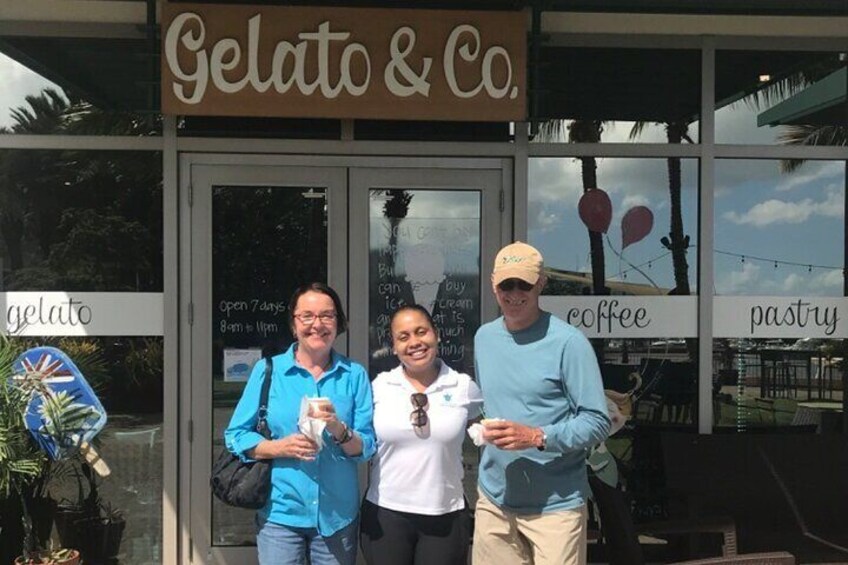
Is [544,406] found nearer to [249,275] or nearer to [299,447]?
[299,447]

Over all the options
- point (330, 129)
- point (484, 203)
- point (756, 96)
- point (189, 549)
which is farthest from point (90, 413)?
point (756, 96)

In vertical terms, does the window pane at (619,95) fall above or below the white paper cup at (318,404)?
above

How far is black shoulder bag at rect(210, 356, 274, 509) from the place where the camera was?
262 centimetres

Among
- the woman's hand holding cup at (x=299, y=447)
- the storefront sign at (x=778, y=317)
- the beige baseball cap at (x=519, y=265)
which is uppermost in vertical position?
the beige baseball cap at (x=519, y=265)

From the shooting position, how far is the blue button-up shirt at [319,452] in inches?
103

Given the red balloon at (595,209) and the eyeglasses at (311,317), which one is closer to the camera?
the eyeglasses at (311,317)

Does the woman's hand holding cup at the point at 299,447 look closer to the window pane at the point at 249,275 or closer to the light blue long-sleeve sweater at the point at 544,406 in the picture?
the light blue long-sleeve sweater at the point at 544,406

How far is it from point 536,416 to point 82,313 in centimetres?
256

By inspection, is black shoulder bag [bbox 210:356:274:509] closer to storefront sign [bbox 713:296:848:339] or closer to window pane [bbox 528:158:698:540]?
window pane [bbox 528:158:698:540]

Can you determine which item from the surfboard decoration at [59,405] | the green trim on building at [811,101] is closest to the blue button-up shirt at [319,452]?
the surfboard decoration at [59,405]

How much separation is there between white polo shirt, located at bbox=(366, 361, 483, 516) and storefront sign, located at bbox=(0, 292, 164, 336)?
1.80 metres

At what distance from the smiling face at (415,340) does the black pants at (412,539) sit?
0.50 meters

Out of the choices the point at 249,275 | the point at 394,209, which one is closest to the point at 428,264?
the point at 394,209

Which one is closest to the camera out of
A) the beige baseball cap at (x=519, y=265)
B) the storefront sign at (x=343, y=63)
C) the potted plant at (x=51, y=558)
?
→ the beige baseball cap at (x=519, y=265)
